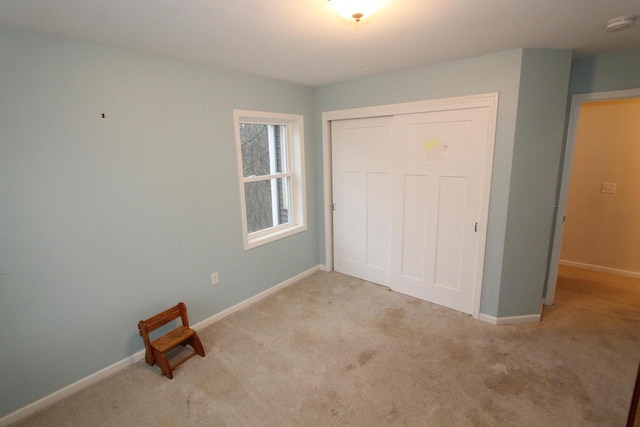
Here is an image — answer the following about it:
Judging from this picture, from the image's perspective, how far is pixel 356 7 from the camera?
1.48 meters

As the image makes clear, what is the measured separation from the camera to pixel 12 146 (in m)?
1.77

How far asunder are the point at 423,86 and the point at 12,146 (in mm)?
3093

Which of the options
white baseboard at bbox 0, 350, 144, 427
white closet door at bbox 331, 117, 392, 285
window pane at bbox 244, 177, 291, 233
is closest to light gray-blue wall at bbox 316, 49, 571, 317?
white closet door at bbox 331, 117, 392, 285

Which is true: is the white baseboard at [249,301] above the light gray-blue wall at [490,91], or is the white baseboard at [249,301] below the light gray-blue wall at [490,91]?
below

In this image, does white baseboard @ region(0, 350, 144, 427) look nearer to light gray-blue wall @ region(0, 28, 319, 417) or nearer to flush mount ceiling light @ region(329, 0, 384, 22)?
light gray-blue wall @ region(0, 28, 319, 417)

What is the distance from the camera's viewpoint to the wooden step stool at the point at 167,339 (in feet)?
7.30

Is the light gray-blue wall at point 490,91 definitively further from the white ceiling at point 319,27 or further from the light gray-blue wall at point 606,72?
the light gray-blue wall at point 606,72

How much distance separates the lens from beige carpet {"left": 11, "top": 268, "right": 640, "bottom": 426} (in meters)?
1.88

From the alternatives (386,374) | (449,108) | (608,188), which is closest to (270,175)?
(449,108)

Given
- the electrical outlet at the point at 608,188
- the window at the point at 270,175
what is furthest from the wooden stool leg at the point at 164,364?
the electrical outlet at the point at 608,188

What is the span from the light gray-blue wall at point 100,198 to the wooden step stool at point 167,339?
136 millimetres

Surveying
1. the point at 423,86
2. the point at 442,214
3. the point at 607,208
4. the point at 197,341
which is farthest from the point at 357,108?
the point at 607,208

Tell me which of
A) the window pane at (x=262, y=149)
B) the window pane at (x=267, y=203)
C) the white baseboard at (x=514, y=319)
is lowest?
the white baseboard at (x=514, y=319)

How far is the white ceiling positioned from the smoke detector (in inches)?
2.0
